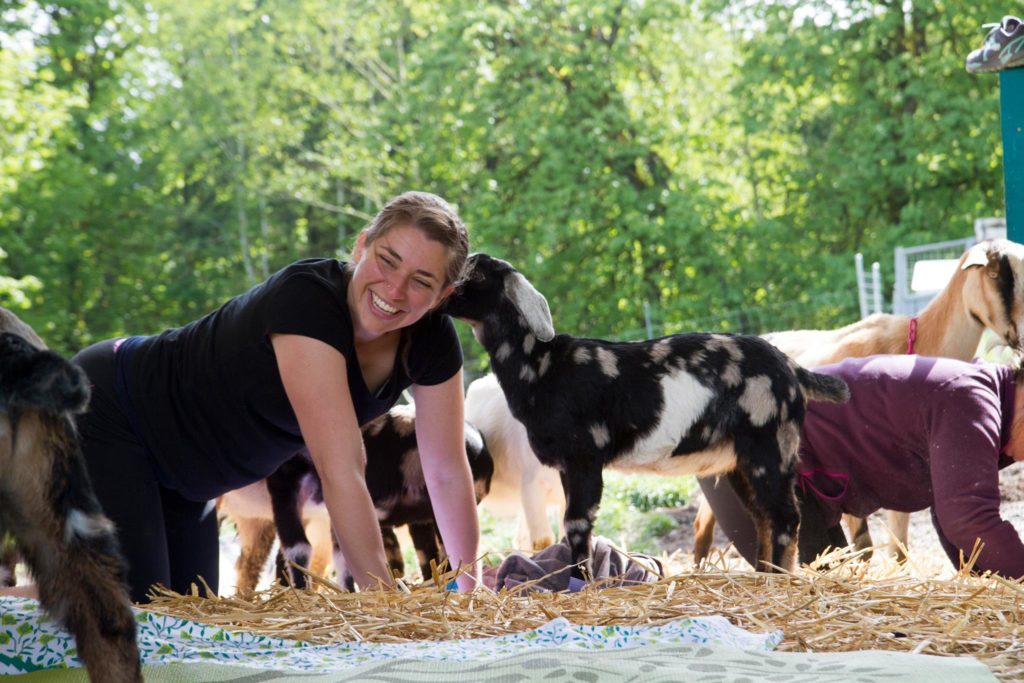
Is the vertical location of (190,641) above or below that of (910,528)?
above

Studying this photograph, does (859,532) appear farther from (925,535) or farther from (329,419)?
(329,419)

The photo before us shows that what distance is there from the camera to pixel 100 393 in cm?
384

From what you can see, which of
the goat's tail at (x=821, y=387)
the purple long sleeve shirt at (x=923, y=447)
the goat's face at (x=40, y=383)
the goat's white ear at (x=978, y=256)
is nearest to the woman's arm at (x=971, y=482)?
the purple long sleeve shirt at (x=923, y=447)

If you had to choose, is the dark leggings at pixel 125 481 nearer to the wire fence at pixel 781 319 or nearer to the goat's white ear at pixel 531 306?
the goat's white ear at pixel 531 306

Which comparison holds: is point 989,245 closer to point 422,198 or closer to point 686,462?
point 686,462

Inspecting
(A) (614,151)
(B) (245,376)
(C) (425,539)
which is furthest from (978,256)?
(A) (614,151)

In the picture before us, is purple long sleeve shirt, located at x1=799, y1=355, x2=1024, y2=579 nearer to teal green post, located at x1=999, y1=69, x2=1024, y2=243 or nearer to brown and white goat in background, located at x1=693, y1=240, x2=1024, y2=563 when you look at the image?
brown and white goat in background, located at x1=693, y1=240, x2=1024, y2=563

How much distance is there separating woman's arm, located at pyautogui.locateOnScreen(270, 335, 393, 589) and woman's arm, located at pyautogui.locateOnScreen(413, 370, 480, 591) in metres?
0.50

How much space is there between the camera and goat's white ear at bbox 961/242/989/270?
5.64 m

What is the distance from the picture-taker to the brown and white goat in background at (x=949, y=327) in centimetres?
561

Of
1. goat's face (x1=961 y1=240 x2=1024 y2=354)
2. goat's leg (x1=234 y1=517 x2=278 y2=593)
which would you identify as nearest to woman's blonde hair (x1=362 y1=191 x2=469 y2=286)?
goat's leg (x1=234 y1=517 x2=278 y2=593)

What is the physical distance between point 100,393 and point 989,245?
13.7 ft

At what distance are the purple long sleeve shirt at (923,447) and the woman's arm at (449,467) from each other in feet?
5.49

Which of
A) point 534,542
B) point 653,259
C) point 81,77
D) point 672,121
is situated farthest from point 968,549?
point 81,77
